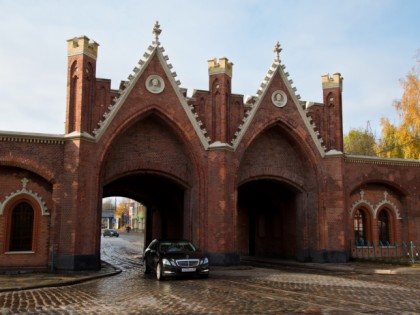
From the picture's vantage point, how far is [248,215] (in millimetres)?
32344

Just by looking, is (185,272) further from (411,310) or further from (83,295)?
(411,310)

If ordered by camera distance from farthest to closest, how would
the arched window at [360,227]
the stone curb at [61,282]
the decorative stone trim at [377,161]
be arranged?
the arched window at [360,227] → the decorative stone trim at [377,161] → the stone curb at [61,282]

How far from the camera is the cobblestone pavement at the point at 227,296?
33.5 feet

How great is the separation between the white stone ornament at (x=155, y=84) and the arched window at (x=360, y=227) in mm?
13180

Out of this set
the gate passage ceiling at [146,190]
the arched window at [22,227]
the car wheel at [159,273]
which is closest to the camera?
the car wheel at [159,273]

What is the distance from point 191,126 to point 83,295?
1152 centimetres

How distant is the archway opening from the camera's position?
27.4 metres

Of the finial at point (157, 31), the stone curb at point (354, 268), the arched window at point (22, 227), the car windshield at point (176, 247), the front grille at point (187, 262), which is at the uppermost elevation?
the finial at point (157, 31)

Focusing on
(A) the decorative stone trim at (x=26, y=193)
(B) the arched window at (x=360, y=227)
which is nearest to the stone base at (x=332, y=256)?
(B) the arched window at (x=360, y=227)

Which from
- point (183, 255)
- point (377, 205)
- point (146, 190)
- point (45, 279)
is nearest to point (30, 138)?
point (45, 279)

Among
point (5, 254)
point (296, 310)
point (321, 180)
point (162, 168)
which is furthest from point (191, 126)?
point (296, 310)

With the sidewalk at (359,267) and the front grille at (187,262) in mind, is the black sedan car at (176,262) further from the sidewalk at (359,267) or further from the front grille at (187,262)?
the sidewalk at (359,267)

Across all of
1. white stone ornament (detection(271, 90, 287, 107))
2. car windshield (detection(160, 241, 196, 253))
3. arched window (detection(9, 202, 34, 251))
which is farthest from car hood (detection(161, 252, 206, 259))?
white stone ornament (detection(271, 90, 287, 107))

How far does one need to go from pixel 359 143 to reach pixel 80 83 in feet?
149
